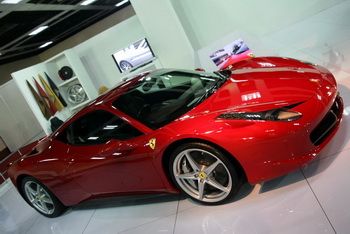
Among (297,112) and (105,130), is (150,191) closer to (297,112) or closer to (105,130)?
(105,130)

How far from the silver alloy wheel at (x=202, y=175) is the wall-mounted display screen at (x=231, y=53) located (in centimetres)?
314

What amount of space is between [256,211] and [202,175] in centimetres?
50

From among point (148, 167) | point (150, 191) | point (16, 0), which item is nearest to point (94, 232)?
point (150, 191)

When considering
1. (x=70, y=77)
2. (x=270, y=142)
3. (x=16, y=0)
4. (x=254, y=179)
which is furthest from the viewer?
(x=70, y=77)

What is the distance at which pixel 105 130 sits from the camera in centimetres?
305

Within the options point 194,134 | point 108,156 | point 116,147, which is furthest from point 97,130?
point 194,134

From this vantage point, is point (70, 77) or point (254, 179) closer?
point (254, 179)

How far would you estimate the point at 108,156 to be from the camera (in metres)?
2.92

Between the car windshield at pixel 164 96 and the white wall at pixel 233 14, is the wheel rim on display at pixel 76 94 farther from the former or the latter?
the car windshield at pixel 164 96

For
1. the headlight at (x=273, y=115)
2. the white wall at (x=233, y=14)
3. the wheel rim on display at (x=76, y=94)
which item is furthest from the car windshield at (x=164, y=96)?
the white wall at (x=233, y=14)

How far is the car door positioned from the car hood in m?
0.73

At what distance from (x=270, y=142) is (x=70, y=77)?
7281 mm

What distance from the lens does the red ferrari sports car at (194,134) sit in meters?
2.24

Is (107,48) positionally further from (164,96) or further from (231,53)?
(164,96)
